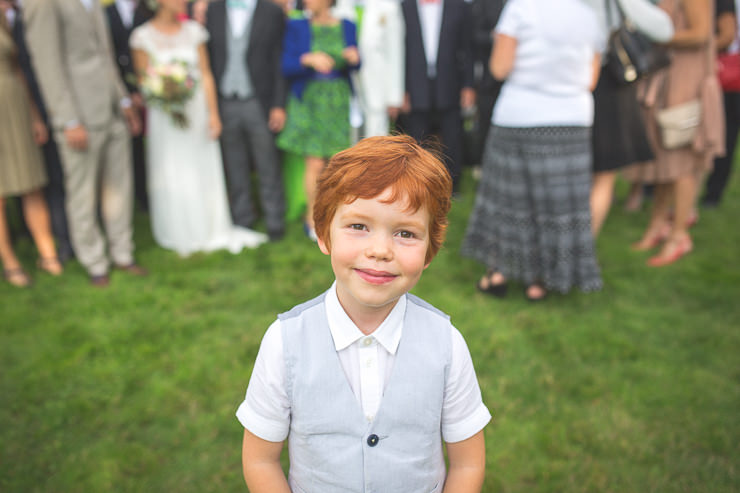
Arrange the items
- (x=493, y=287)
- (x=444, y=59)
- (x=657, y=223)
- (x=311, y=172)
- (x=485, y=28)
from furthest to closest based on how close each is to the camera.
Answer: (x=444, y=59)
(x=485, y=28)
(x=311, y=172)
(x=657, y=223)
(x=493, y=287)

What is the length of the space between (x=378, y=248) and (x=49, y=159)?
423 cm

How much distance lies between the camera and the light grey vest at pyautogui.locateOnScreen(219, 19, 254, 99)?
15.6 ft

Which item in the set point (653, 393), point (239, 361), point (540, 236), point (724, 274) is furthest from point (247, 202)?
point (724, 274)

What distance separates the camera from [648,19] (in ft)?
11.6

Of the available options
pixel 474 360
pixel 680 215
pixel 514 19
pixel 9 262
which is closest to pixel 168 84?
pixel 9 262

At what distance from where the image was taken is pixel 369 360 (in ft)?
4.55

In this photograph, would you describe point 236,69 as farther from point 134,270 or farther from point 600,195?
point 600,195

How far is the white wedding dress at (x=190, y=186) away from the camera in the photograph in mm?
4871

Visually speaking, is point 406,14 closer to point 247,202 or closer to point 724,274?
point 247,202

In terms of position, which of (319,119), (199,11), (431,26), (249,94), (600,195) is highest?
(199,11)

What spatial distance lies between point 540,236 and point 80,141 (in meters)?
3.19

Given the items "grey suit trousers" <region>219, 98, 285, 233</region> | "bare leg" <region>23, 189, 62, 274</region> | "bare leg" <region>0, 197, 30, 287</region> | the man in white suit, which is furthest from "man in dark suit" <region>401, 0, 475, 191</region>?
"bare leg" <region>0, 197, 30, 287</region>

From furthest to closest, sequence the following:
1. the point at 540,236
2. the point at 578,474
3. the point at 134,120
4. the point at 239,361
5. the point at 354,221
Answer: the point at 134,120 < the point at 540,236 < the point at 239,361 < the point at 578,474 < the point at 354,221

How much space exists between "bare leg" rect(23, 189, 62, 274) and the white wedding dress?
0.88 m
